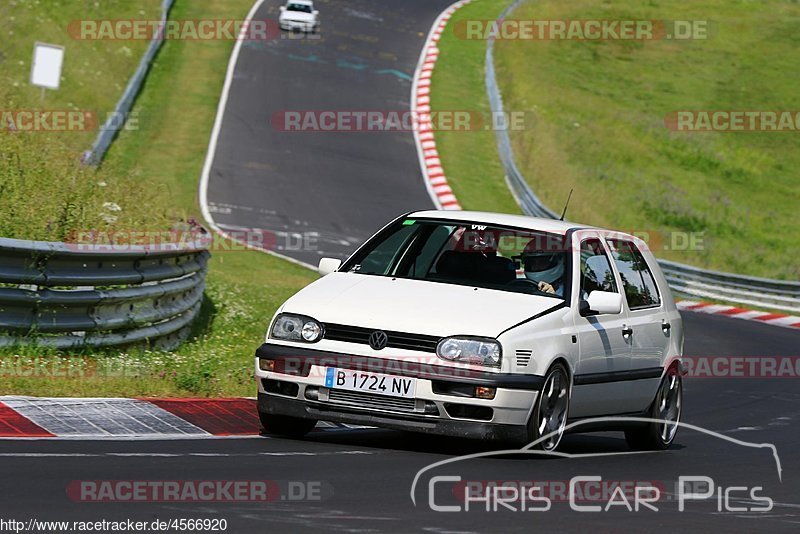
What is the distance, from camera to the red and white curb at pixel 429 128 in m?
32.3

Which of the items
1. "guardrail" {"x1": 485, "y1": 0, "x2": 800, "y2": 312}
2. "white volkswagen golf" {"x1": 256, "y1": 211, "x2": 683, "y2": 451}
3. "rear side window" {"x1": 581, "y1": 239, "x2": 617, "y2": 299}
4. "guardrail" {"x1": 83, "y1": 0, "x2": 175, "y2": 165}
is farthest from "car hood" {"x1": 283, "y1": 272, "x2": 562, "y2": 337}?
"guardrail" {"x1": 485, "y1": 0, "x2": 800, "y2": 312}

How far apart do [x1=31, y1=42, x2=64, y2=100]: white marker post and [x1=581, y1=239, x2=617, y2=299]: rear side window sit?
17642 millimetres

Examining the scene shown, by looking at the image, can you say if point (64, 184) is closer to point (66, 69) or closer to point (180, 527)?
point (180, 527)

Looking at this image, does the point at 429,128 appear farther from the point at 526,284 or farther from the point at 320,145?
the point at 526,284

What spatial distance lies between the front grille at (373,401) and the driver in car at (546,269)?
148 cm

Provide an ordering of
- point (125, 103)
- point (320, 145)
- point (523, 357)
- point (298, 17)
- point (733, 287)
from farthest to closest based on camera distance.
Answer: point (298, 17) → point (320, 145) → point (125, 103) → point (733, 287) → point (523, 357)

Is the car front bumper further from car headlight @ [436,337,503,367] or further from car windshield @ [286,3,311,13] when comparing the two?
car windshield @ [286,3,311,13]

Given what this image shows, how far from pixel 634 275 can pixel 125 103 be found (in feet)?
83.5

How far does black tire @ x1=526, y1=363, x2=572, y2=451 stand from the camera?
8812 mm

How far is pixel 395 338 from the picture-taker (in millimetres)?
8695

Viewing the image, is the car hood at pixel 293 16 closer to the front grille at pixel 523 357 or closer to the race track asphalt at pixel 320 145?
the race track asphalt at pixel 320 145

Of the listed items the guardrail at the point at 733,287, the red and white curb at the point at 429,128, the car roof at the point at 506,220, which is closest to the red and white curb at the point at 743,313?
the guardrail at the point at 733,287

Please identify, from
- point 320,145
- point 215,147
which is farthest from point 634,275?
point 320,145

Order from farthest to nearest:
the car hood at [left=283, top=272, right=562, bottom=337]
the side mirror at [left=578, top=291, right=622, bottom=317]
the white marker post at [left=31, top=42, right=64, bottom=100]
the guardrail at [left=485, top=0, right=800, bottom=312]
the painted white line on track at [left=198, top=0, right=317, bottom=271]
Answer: the guardrail at [left=485, top=0, right=800, bottom=312] → the painted white line on track at [left=198, top=0, right=317, bottom=271] → the white marker post at [left=31, top=42, right=64, bottom=100] → the side mirror at [left=578, top=291, right=622, bottom=317] → the car hood at [left=283, top=272, right=562, bottom=337]
